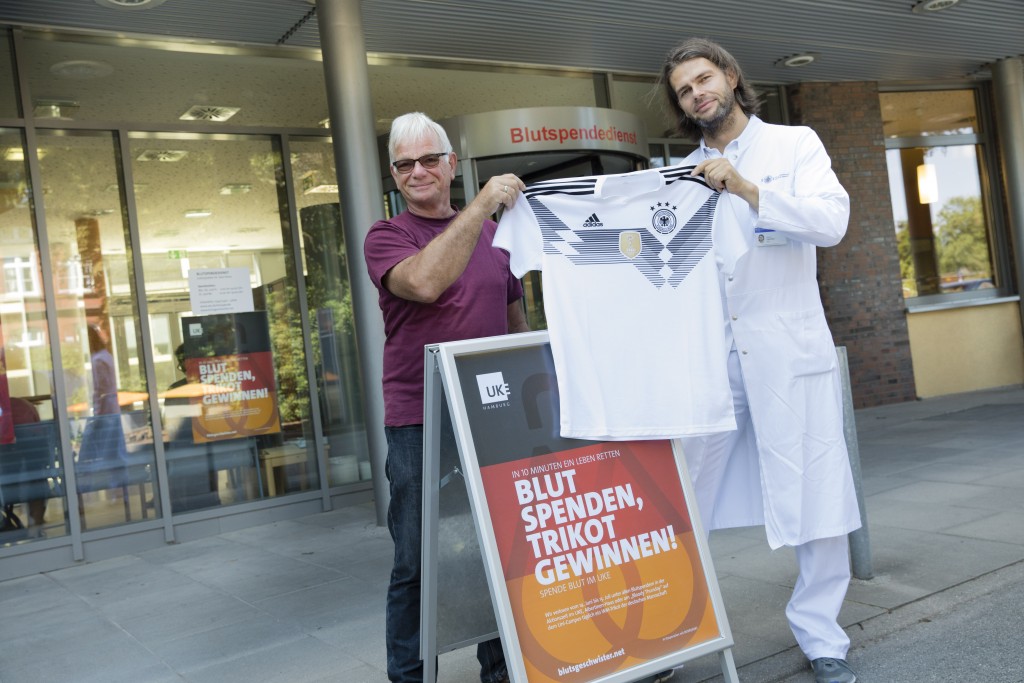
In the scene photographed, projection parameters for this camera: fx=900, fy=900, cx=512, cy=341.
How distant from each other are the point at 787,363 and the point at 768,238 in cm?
43

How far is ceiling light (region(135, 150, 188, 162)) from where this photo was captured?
701 centimetres

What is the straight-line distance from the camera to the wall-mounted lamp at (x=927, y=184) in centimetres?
1186

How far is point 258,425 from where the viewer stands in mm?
7348

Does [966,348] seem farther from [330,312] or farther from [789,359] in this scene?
[789,359]

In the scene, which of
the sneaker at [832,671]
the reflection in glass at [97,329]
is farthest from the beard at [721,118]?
the reflection in glass at [97,329]

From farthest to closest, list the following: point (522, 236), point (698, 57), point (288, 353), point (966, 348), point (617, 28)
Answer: point (966, 348) → point (617, 28) → point (288, 353) → point (698, 57) → point (522, 236)

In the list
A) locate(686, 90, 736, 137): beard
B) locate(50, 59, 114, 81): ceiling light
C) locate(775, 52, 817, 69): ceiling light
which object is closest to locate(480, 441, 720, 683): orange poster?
locate(686, 90, 736, 137): beard

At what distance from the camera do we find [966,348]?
1177 cm

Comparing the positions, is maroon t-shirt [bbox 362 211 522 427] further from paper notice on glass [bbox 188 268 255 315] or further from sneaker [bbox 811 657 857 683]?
paper notice on glass [bbox 188 268 255 315]

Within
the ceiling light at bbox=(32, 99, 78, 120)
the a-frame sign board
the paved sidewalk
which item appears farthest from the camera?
the ceiling light at bbox=(32, 99, 78, 120)

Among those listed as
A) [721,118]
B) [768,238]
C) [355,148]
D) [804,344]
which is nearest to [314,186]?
[355,148]

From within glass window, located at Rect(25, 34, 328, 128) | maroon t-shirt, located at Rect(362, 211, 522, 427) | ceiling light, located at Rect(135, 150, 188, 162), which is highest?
glass window, located at Rect(25, 34, 328, 128)

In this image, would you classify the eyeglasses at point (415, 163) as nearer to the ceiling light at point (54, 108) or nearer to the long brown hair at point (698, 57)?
the long brown hair at point (698, 57)

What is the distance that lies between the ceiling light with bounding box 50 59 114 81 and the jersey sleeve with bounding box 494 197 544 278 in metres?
5.39
